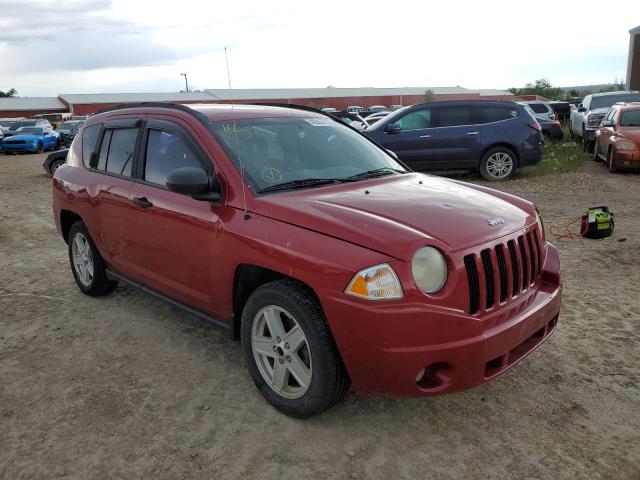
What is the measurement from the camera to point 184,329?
4441 mm

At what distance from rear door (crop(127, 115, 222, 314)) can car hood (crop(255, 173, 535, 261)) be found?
547mm

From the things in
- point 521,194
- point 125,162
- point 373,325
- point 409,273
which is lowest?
point 521,194

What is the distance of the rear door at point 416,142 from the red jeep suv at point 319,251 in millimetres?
7265

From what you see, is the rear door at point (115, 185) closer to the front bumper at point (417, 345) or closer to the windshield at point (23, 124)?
the front bumper at point (417, 345)

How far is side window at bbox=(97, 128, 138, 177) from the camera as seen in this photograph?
4301mm

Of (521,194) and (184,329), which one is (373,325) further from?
(521,194)

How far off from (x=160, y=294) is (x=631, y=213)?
7192 millimetres

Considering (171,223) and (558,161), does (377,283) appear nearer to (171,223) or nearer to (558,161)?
(171,223)

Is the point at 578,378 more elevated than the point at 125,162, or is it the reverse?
the point at 125,162

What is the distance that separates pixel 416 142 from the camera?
1157 centimetres

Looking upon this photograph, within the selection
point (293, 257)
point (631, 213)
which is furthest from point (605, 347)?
point (631, 213)

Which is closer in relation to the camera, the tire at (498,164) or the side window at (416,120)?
the tire at (498,164)

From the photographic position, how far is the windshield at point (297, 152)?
11.5 feet

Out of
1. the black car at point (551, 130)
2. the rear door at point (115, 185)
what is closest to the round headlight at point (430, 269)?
the rear door at point (115, 185)
